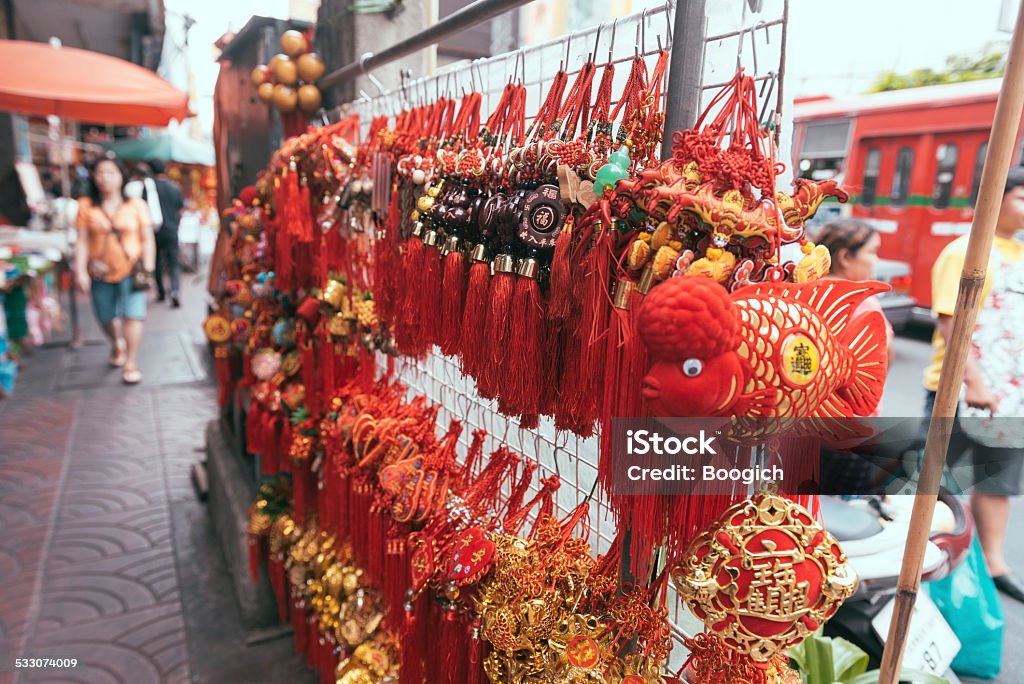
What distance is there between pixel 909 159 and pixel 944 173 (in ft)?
1.48

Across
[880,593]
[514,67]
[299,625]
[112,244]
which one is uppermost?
[514,67]

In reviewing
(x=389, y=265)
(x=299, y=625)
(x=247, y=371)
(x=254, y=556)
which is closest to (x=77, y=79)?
(x=247, y=371)

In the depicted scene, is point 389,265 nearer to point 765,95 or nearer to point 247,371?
point 765,95

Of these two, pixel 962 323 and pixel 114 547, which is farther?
pixel 114 547

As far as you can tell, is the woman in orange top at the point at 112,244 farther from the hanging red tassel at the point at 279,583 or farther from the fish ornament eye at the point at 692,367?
the fish ornament eye at the point at 692,367

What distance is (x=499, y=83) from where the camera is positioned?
132 centimetres

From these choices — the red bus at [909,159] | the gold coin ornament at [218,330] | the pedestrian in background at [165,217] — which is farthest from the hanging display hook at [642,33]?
the pedestrian in background at [165,217]

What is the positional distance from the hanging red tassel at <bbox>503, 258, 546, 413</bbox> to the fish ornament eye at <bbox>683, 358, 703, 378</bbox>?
1.09ft

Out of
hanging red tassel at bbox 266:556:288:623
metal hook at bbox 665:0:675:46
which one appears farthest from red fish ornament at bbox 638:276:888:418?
hanging red tassel at bbox 266:556:288:623

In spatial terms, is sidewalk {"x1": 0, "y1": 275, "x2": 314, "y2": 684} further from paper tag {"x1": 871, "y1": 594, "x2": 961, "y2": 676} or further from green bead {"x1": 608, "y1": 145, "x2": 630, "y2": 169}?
green bead {"x1": 608, "y1": 145, "x2": 630, "y2": 169}

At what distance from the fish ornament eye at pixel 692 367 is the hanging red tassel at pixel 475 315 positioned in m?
0.44

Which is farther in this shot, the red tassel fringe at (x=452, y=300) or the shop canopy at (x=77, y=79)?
the shop canopy at (x=77, y=79)

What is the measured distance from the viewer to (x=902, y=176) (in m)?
7.59

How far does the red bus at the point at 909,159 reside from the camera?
22.4 ft
